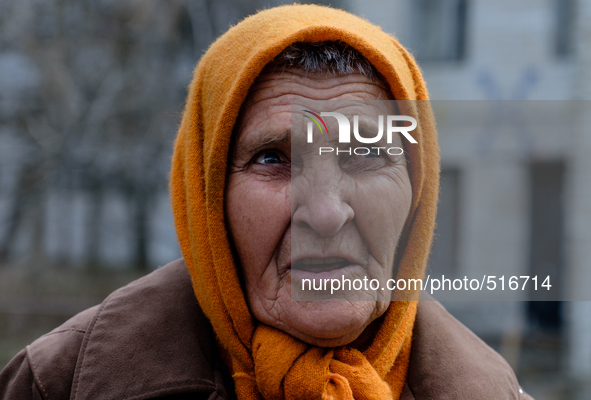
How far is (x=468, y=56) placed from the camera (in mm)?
7020

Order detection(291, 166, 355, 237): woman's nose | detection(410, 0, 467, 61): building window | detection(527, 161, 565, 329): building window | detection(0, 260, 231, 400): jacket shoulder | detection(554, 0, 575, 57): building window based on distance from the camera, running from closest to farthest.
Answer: detection(291, 166, 355, 237): woman's nose < detection(0, 260, 231, 400): jacket shoulder < detection(554, 0, 575, 57): building window < detection(527, 161, 565, 329): building window < detection(410, 0, 467, 61): building window

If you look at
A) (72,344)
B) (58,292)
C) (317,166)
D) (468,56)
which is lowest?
(58,292)


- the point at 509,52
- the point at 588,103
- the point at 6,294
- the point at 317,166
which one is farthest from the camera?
the point at 6,294

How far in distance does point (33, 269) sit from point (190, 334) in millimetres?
9500

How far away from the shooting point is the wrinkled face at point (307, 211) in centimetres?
138

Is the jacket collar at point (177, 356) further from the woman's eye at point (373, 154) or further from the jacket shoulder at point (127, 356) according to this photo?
the woman's eye at point (373, 154)

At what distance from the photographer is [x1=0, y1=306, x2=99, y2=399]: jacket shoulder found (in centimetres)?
148

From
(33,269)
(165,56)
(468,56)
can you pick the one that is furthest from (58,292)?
(468,56)

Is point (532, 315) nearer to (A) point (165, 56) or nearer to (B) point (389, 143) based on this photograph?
(B) point (389, 143)

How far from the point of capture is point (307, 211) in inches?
54.3

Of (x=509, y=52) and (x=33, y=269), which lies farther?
(x=33, y=269)

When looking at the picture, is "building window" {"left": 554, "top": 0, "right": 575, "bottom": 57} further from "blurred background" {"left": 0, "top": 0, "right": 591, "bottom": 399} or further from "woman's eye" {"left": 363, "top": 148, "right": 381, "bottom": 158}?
"woman's eye" {"left": 363, "top": 148, "right": 381, "bottom": 158}

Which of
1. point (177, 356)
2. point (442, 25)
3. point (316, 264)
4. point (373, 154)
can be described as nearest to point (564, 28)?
point (442, 25)

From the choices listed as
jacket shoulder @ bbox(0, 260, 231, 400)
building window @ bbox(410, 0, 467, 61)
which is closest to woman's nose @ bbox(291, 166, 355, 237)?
jacket shoulder @ bbox(0, 260, 231, 400)
